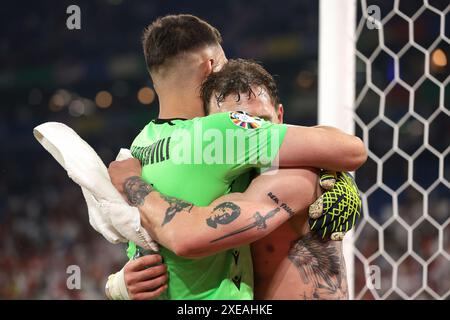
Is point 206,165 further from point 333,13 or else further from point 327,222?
point 333,13

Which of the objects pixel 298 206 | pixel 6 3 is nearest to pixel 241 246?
pixel 298 206

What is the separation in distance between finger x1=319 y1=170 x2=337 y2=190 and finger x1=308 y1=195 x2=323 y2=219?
2cm

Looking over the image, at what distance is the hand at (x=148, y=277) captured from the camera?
4.35 feet

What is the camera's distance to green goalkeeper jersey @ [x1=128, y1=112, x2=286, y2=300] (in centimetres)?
126

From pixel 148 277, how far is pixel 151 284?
15 millimetres

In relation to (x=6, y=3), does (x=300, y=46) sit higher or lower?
lower

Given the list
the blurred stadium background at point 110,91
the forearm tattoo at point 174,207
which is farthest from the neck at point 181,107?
the blurred stadium background at point 110,91

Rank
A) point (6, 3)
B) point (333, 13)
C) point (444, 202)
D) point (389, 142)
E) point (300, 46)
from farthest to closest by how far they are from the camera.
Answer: point (6, 3), point (300, 46), point (389, 142), point (444, 202), point (333, 13)

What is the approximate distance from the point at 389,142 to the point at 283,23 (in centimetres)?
195

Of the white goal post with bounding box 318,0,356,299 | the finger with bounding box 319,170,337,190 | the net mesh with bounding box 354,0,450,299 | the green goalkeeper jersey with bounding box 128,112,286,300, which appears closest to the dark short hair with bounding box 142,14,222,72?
the green goalkeeper jersey with bounding box 128,112,286,300

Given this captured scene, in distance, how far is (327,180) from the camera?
1.30m

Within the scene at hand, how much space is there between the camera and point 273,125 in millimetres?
1274

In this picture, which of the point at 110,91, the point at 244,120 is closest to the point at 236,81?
the point at 244,120

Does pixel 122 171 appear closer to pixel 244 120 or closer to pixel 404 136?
pixel 244 120
